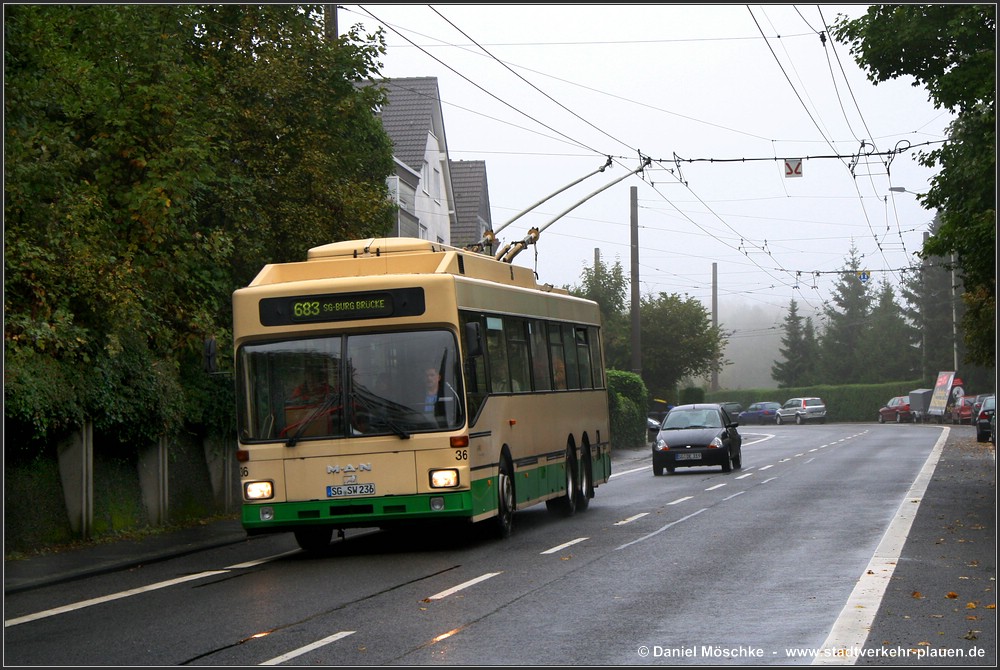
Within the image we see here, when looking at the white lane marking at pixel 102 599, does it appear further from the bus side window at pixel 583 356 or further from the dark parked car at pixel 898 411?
the dark parked car at pixel 898 411

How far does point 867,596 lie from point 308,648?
4483 mm

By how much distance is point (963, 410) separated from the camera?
71312mm

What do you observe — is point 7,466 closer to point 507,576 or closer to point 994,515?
point 507,576

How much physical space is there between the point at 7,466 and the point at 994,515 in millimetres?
12657

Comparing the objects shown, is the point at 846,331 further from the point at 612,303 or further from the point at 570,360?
the point at 570,360

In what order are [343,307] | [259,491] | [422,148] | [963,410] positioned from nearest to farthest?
1. [259,491]
2. [343,307]
3. [422,148]
4. [963,410]

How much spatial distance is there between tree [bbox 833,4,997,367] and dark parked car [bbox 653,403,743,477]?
30.5 ft

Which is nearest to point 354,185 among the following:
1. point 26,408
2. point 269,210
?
point 269,210

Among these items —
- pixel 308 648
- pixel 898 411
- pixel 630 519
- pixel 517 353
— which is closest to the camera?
pixel 308 648

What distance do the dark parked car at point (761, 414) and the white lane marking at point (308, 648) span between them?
81.1 meters

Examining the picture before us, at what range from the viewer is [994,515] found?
18641 millimetres

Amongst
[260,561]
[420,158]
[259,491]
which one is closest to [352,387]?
[259,491]

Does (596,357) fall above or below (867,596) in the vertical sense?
above

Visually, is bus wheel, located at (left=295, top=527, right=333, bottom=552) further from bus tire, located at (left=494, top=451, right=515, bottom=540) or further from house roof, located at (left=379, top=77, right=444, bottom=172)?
house roof, located at (left=379, top=77, right=444, bottom=172)
